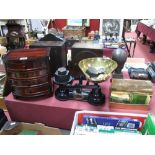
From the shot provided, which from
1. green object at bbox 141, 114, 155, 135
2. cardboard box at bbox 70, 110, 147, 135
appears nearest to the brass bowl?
cardboard box at bbox 70, 110, 147, 135

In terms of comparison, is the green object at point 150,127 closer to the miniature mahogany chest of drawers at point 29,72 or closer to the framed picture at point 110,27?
the miniature mahogany chest of drawers at point 29,72

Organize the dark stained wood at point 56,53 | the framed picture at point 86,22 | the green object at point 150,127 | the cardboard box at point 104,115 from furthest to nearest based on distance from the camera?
the framed picture at point 86,22 < the dark stained wood at point 56,53 < the cardboard box at point 104,115 < the green object at point 150,127

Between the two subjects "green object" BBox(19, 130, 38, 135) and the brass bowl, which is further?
"green object" BBox(19, 130, 38, 135)

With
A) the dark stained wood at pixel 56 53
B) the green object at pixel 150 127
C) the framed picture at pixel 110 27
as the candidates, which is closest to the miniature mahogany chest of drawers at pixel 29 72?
the dark stained wood at pixel 56 53

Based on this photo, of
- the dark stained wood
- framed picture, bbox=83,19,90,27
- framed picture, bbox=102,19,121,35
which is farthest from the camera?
framed picture, bbox=83,19,90,27

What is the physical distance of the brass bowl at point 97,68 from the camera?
3.25 ft

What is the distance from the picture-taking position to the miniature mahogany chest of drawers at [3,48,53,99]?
103 centimetres

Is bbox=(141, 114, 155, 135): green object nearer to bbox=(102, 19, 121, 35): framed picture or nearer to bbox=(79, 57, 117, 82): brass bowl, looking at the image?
bbox=(79, 57, 117, 82): brass bowl

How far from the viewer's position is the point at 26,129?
1229 millimetres

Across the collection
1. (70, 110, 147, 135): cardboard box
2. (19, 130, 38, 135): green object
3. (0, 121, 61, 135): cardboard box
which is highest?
(70, 110, 147, 135): cardboard box

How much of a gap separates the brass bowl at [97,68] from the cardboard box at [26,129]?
463 millimetres

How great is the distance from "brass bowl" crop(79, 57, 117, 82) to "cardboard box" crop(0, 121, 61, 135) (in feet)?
1.52

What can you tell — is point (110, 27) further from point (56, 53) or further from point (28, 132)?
point (28, 132)

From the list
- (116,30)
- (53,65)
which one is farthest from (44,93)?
(116,30)
